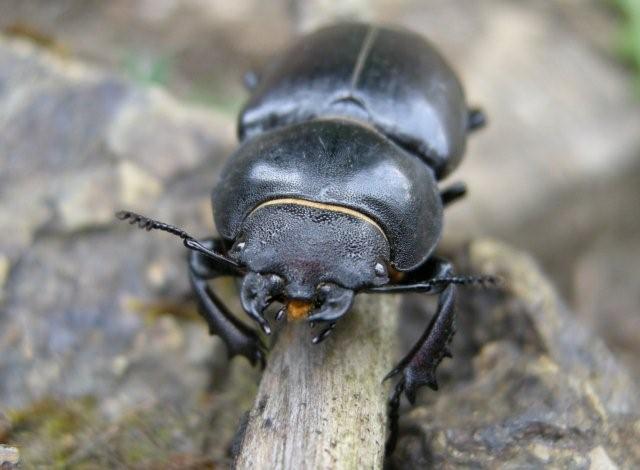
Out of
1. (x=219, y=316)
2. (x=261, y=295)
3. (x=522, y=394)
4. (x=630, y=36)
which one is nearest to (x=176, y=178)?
(x=219, y=316)

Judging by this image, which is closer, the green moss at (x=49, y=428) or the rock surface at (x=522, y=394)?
the rock surface at (x=522, y=394)

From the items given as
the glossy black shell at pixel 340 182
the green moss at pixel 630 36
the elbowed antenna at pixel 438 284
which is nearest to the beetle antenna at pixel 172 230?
the glossy black shell at pixel 340 182

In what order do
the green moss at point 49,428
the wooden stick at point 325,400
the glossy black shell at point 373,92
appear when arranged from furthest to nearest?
the glossy black shell at point 373,92 → the green moss at point 49,428 → the wooden stick at point 325,400

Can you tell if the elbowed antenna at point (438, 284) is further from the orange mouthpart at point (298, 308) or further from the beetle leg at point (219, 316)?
the beetle leg at point (219, 316)

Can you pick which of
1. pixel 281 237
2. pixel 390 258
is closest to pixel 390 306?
pixel 390 258

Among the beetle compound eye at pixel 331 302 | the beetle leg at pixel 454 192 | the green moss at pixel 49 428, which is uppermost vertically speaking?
the beetle compound eye at pixel 331 302

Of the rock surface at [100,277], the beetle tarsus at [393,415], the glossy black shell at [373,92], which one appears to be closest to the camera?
the beetle tarsus at [393,415]

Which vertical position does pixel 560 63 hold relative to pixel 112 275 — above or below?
above

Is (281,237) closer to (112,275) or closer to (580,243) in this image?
(112,275)

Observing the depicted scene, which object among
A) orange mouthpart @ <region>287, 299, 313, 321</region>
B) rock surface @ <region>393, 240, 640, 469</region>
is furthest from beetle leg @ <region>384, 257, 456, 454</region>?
orange mouthpart @ <region>287, 299, 313, 321</region>
